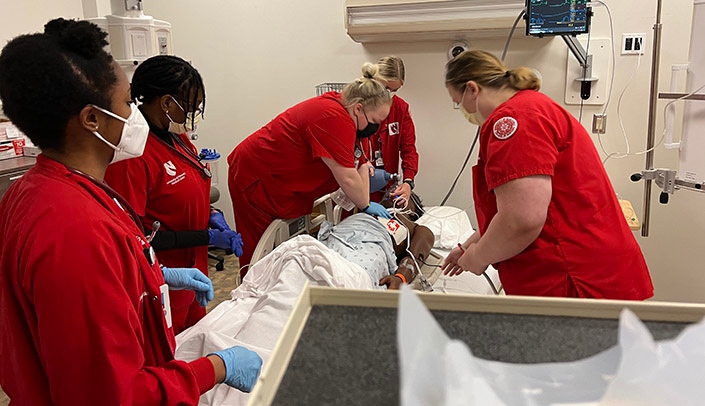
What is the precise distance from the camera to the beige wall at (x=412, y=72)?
10.2 ft

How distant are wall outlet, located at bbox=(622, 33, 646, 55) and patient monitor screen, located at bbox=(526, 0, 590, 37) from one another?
72cm

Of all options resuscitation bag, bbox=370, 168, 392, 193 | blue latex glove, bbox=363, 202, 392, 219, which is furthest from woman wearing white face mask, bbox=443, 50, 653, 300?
resuscitation bag, bbox=370, 168, 392, 193

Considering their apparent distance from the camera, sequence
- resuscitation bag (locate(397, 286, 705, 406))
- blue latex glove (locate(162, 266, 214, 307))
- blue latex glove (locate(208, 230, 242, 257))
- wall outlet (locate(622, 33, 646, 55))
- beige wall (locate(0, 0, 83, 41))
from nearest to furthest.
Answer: resuscitation bag (locate(397, 286, 705, 406)), blue latex glove (locate(162, 266, 214, 307)), blue latex glove (locate(208, 230, 242, 257)), wall outlet (locate(622, 33, 646, 55)), beige wall (locate(0, 0, 83, 41))

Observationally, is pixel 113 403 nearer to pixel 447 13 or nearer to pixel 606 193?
pixel 606 193

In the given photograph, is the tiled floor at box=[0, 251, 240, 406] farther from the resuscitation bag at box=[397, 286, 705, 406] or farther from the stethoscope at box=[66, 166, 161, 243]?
the resuscitation bag at box=[397, 286, 705, 406]

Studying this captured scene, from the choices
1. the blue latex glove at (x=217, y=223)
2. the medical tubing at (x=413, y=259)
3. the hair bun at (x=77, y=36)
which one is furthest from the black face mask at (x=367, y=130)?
the hair bun at (x=77, y=36)

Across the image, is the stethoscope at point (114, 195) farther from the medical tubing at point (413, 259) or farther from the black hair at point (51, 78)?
the medical tubing at point (413, 259)

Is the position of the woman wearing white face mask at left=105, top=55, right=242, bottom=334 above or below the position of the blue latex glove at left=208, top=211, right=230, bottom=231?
above

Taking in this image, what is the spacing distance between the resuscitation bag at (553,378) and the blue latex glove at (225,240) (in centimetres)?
159

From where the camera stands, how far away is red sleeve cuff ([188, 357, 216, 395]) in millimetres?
1146

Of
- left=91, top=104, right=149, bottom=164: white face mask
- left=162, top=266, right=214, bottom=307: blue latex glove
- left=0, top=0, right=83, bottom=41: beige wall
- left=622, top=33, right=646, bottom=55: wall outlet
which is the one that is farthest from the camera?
left=0, top=0, right=83, bottom=41: beige wall

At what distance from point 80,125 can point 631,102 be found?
3.04 metres

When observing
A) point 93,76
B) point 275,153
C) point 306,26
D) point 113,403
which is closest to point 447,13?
point 306,26

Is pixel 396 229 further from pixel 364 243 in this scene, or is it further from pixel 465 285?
pixel 465 285
